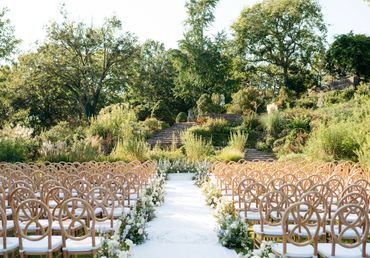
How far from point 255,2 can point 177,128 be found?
18.6 meters

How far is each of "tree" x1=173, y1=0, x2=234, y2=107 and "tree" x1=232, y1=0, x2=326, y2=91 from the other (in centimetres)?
349

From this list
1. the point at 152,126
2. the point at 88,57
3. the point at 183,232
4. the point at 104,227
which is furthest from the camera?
the point at 88,57

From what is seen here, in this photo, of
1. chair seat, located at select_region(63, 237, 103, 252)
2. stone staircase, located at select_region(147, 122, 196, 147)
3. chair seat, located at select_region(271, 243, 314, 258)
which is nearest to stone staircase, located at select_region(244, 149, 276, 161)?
stone staircase, located at select_region(147, 122, 196, 147)

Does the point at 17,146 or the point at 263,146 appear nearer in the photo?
the point at 17,146

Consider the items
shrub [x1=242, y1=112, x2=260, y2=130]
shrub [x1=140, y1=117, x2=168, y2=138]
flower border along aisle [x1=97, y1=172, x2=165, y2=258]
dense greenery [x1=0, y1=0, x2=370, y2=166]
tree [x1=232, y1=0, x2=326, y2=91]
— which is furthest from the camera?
tree [x1=232, y1=0, x2=326, y2=91]

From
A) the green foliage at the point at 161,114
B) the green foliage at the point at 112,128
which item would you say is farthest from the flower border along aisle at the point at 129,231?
the green foliage at the point at 161,114

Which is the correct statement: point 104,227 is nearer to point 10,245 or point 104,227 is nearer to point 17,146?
point 10,245

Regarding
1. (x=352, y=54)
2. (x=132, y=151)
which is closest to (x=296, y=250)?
(x=132, y=151)

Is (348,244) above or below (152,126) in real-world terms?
below

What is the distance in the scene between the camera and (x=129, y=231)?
5477mm

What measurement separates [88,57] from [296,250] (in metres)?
27.9

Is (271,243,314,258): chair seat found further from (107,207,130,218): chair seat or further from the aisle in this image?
(107,207,130,218): chair seat

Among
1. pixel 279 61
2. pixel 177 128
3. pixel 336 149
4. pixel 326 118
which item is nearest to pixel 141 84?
pixel 177 128

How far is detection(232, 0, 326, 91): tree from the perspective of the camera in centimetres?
3562
